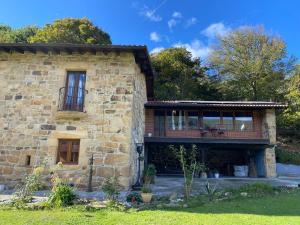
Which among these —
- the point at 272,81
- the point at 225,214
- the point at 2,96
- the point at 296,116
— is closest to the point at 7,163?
the point at 2,96

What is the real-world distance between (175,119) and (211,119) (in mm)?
2342

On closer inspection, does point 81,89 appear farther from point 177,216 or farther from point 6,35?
point 6,35

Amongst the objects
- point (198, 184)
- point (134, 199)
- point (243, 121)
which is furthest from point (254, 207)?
point (243, 121)

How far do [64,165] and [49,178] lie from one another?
2.28ft

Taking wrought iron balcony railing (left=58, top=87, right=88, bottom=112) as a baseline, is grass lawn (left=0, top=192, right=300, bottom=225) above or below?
below

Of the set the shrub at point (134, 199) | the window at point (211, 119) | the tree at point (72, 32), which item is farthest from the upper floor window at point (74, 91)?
the tree at point (72, 32)

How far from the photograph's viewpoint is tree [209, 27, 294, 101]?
27.8 m

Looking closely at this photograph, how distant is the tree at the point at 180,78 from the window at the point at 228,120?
974 cm

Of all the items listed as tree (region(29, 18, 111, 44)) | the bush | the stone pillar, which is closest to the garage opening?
the stone pillar

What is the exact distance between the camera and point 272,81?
91.6 feet

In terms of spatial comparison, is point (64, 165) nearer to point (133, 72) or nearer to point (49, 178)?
point (49, 178)

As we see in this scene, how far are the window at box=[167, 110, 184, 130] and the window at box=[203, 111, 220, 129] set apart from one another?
1.49m

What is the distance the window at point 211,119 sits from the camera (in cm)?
1766

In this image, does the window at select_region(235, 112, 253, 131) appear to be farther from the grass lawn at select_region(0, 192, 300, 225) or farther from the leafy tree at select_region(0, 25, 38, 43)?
the leafy tree at select_region(0, 25, 38, 43)
